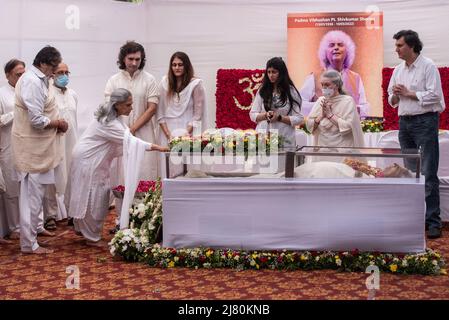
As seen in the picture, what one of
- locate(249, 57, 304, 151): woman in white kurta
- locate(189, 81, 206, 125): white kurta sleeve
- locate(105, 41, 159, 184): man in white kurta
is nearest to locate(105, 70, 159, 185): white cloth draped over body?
locate(105, 41, 159, 184): man in white kurta

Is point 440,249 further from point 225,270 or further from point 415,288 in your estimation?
point 225,270

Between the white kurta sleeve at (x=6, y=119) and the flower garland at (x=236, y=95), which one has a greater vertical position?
the flower garland at (x=236, y=95)

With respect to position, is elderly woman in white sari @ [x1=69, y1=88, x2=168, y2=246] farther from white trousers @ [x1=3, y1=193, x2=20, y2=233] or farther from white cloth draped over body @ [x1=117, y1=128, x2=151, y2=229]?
white trousers @ [x1=3, y1=193, x2=20, y2=233]

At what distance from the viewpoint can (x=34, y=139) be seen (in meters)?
6.23

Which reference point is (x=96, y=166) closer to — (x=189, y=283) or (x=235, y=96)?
(x=189, y=283)

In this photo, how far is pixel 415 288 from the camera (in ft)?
16.2

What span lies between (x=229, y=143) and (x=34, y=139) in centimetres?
163

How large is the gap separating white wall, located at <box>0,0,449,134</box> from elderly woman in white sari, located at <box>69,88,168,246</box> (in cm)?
226

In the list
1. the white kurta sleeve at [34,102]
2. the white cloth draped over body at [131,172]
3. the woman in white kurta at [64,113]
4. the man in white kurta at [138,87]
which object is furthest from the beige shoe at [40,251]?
the man in white kurta at [138,87]

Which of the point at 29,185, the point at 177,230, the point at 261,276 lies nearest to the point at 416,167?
the point at 261,276

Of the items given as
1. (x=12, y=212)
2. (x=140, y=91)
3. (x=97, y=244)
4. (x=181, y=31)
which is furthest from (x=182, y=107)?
(x=181, y=31)

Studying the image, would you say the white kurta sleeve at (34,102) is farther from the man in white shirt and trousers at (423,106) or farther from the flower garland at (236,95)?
the flower garland at (236,95)

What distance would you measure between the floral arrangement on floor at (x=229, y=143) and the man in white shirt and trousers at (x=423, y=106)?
1454 mm

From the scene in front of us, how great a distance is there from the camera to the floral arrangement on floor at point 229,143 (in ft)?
18.9
